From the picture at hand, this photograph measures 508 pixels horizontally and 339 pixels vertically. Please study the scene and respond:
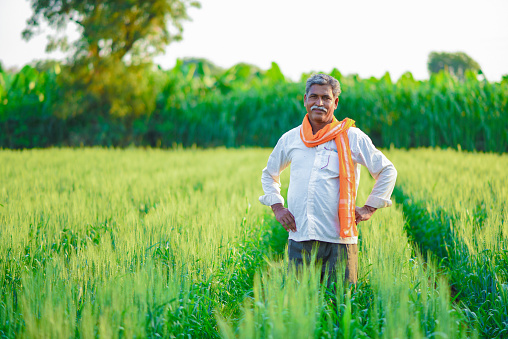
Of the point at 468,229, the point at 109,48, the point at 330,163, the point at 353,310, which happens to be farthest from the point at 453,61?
the point at 353,310

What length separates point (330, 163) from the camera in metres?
1.97

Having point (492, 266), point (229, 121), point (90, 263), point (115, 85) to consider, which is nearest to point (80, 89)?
point (115, 85)

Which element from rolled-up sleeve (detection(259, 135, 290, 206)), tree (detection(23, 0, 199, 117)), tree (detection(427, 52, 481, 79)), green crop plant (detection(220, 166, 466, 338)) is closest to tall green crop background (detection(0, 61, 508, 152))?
tree (detection(23, 0, 199, 117))

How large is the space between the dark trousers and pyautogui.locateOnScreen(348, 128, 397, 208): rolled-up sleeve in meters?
0.29

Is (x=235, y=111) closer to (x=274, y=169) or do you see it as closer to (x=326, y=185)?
(x=274, y=169)

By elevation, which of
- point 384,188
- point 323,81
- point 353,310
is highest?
point 323,81

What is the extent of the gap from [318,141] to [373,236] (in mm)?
1106

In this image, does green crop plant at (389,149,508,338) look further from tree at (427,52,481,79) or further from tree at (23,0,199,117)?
tree at (427,52,481,79)

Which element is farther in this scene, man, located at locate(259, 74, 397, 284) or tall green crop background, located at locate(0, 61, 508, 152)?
tall green crop background, located at locate(0, 61, 508, 152)

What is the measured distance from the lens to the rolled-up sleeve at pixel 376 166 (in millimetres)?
1946

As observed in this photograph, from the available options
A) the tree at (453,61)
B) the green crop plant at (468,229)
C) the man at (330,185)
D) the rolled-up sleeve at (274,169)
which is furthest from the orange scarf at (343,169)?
the tree at (453,61)

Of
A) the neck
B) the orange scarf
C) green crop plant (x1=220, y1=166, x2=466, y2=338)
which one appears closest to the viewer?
green crop plant (x1=220, y1=166, x2=466, y2=338)

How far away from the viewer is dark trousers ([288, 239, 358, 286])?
195cm

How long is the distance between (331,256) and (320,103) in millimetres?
819
